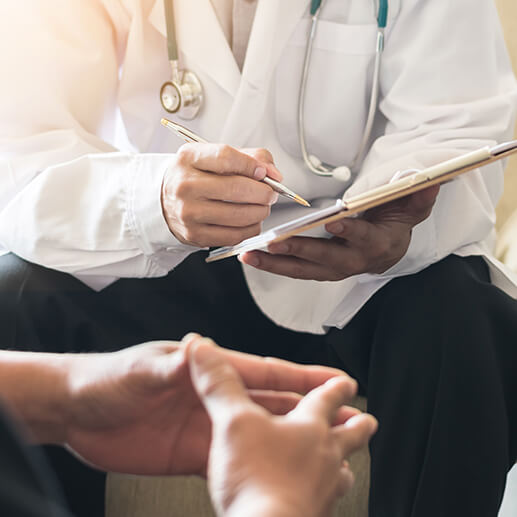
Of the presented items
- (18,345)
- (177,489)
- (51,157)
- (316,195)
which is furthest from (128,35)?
(177,489)

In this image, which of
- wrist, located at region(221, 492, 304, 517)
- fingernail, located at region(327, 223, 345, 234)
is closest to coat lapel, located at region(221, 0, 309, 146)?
fingernail, located at region(327, 223, 345, 234)

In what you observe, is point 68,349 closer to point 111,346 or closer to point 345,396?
point 111,346

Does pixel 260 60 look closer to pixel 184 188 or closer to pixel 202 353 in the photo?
pixel 184 188

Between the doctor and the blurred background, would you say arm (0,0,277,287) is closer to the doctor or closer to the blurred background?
the doctor

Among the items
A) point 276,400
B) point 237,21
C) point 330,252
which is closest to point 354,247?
point 330,252

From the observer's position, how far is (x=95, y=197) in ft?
2.17

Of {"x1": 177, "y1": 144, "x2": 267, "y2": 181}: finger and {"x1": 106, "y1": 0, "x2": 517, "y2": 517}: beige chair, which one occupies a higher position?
{"x1": 177, "y1": 144, "x2": 267, "y2": 181}: finger

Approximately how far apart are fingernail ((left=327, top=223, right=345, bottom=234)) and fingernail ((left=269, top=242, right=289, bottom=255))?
42 mm

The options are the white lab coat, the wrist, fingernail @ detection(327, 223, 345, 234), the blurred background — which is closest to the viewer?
the wrist

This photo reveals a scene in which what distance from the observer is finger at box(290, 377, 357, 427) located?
1.05 ft

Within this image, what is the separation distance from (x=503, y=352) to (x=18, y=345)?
49 cm

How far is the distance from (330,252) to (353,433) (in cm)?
26

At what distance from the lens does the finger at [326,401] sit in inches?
12.6

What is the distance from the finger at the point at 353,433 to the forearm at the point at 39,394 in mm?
169
